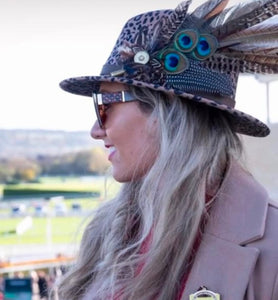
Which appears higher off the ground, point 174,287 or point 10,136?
point 174,287

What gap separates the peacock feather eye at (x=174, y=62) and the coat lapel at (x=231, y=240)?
0.26 meters

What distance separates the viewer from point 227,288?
1138 mm

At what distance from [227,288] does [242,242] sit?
10 cm

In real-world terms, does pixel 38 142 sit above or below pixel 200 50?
below

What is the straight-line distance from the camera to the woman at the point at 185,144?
3.96 feet

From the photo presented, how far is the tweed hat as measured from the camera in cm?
130

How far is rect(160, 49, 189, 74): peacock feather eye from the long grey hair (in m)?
0.06

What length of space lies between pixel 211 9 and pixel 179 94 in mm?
211

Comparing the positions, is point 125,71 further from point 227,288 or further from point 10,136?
point 10,136

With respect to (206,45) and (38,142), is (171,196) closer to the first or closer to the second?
(206,45)

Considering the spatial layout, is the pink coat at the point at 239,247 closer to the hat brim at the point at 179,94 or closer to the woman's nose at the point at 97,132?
the hat brim at the point at 179,94

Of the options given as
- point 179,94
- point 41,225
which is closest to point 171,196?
point 179,94

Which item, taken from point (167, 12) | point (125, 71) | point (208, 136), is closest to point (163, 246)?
point (208, 136)

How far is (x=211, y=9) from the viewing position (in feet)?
4.33
